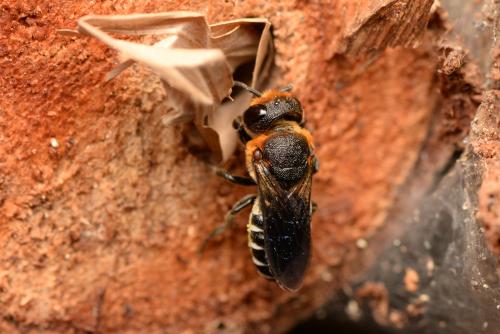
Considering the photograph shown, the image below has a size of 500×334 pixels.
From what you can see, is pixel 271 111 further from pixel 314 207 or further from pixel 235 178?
pixel 314 207

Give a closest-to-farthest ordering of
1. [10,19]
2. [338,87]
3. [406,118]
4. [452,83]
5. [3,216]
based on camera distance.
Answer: [10,19]
[3,216]
[452,83]
[338,87]
[406,118]

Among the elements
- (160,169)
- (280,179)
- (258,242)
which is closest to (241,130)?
(280,179)

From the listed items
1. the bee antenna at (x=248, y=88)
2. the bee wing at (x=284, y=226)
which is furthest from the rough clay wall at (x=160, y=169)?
the bee wing at (x=284, y=226)

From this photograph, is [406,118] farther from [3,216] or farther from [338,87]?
[3,216]

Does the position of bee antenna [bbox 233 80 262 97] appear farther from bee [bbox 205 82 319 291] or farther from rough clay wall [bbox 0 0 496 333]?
rough clay wall [bbox 0 0 496 333]

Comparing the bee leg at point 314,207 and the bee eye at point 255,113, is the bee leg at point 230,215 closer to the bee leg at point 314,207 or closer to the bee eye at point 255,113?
the bee leg at point 314,207

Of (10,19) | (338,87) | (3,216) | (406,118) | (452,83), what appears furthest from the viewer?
(406,118)

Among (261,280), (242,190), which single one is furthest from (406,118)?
(261,280)
